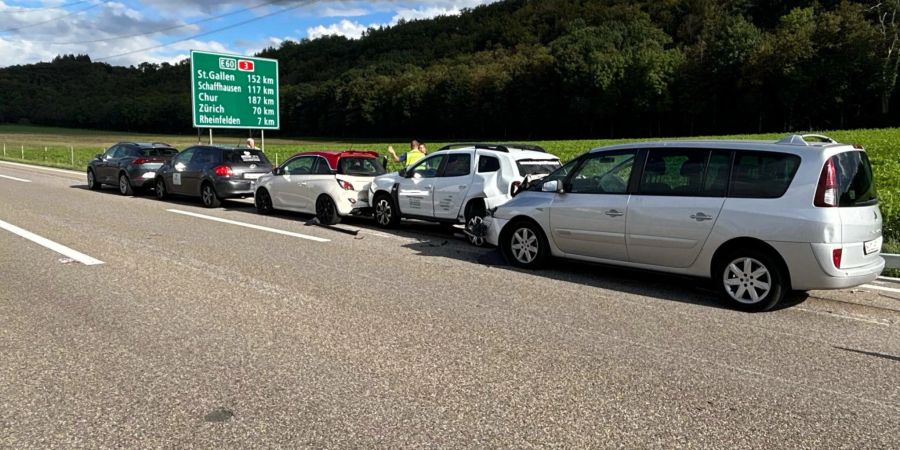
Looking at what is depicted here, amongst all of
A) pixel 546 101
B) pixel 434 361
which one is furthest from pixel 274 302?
pixel 546 101

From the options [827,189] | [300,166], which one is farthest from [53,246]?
[827,189]

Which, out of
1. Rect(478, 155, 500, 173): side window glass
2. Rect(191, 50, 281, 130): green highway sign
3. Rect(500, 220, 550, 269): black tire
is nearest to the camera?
Rect(500, 220, 550, 269): black tire

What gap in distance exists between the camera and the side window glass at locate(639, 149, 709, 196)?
6.90m

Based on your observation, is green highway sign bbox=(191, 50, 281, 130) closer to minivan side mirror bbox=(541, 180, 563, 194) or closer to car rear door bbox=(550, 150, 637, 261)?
minivan side mirror bbox=(541, 180, 563, 194)

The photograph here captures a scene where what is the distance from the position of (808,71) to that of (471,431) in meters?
80.1

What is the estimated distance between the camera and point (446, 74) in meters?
106

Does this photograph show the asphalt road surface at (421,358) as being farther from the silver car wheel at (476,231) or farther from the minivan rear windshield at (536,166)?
the minivan rear windshield at (536,166)

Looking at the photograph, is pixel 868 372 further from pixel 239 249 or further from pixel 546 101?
pixel 546 101

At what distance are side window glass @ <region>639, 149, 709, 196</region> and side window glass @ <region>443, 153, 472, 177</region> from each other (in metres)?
4.34

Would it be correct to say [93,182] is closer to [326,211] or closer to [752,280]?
[326,211]

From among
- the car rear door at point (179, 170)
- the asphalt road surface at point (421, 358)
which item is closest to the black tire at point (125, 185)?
the car rear door at point (179, 170)

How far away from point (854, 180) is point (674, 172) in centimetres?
165

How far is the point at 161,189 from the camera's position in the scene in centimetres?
1811

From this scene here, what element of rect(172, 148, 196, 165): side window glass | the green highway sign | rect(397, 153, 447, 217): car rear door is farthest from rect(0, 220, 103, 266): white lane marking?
the green highway sign
